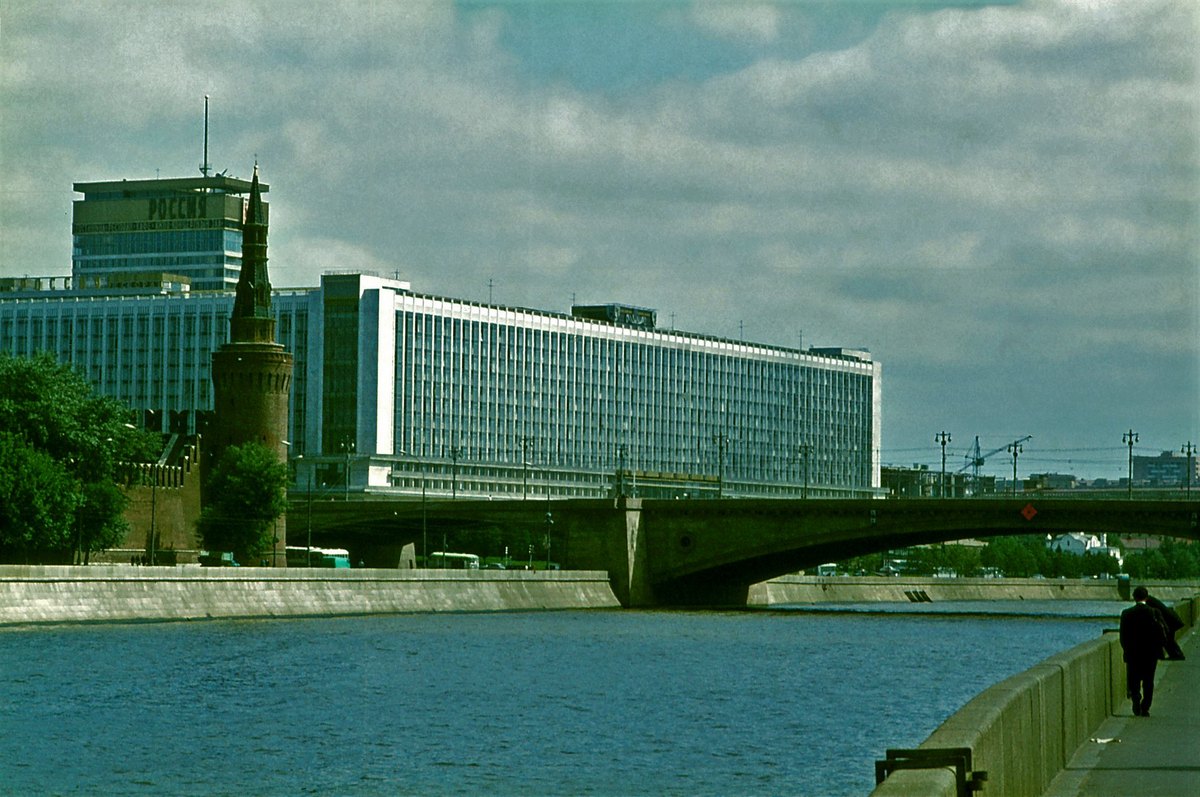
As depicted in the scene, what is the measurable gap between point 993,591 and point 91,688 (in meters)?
132

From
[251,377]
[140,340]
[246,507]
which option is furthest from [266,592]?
[140,340]

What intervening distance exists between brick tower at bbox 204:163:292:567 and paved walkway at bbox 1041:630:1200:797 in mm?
93155

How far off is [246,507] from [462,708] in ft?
231

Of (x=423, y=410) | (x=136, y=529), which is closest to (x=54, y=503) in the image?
(x=136, y=529)

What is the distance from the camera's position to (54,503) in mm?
84750

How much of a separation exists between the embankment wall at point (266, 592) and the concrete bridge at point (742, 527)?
11.5ft

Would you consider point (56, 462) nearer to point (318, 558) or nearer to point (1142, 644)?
point (318, 558)

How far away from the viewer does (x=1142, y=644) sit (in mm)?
26797

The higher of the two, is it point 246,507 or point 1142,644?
point 246,507

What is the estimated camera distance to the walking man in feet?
88.0

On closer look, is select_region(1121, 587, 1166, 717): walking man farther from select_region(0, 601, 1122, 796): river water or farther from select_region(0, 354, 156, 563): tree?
select_region(0, 354, 156, 563): tree

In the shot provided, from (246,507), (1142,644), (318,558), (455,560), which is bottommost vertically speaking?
(455,560)

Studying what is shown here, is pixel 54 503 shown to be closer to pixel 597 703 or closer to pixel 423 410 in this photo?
pixel 597 703

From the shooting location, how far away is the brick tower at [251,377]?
120 m
